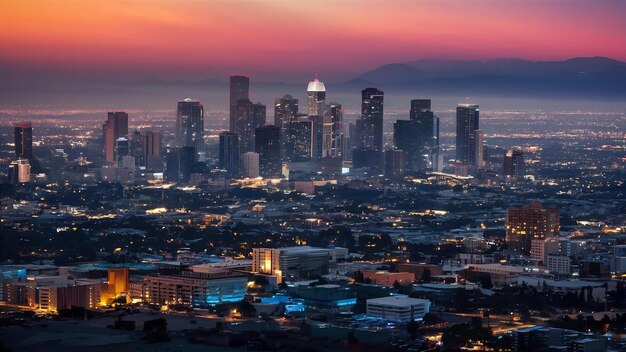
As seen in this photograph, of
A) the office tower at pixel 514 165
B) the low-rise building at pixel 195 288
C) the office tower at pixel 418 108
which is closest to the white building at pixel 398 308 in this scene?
the low-rise building at pixel 195 288

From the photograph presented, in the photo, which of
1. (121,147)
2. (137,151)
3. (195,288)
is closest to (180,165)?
(137,151)

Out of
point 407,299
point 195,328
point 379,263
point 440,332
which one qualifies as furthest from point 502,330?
point 379,263

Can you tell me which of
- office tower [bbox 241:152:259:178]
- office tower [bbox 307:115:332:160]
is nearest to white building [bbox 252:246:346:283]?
office tower [bbox 241:152:259:178]

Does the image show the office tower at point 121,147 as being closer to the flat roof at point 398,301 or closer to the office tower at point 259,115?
the office tower at point 259,115

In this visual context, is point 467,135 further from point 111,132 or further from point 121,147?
point 111,132

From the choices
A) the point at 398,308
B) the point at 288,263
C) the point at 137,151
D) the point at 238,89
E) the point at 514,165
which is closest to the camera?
the point at 398,308
